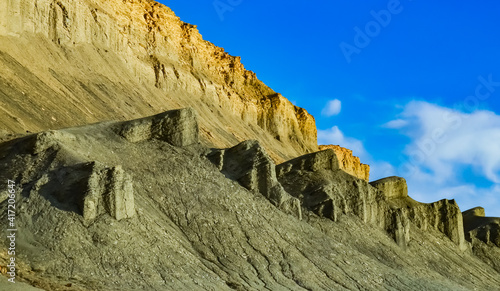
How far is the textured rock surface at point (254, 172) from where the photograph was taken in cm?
3328

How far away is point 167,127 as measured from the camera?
33250 mm

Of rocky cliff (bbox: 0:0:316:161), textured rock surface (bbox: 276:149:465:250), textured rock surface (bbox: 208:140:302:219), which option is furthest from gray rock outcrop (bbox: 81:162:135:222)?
rocky cliff (bbox: 0:0:316:161)

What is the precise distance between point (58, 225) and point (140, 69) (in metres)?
48.3

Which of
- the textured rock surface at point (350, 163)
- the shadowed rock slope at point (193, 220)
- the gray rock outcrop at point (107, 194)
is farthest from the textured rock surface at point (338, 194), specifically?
the textured rock surface at point (350, 163)

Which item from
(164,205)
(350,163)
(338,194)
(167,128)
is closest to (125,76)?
(338,194)

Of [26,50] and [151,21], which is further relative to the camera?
[151,21]

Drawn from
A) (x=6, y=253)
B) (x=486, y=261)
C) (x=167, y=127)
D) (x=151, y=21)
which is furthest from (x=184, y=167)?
(x=151, y=21)

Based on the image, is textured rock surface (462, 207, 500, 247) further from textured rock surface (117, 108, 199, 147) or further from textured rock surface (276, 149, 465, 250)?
textured rock surface (117, 108, 199, 147)

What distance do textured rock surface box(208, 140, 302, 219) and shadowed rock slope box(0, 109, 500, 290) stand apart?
0.06m

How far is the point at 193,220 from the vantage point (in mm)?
28750

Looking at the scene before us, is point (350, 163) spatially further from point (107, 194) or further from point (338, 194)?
point (107, 194)

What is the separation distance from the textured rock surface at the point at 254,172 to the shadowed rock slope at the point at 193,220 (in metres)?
0.06

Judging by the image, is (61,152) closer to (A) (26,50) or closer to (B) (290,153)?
(A) (26,50)

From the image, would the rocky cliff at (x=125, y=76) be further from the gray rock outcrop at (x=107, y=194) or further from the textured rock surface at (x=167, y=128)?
the gray rock outcrop at (x=107, y=194)
